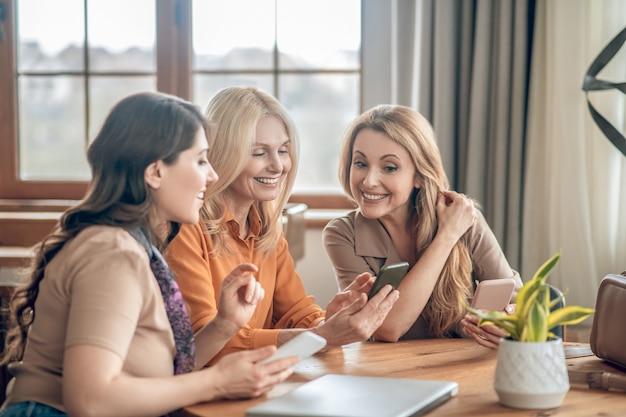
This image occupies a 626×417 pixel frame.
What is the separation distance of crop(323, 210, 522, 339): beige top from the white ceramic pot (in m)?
0.89

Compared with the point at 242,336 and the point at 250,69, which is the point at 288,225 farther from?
the point at 242,336

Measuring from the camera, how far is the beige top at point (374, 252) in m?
2.25

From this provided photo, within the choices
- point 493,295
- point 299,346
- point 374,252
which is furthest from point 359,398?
point 374,252

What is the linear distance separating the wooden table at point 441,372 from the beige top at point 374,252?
13.7 inches

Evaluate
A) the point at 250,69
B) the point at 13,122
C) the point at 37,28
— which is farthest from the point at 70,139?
the point at 250,69

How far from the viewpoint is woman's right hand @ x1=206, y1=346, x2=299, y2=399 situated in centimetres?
138

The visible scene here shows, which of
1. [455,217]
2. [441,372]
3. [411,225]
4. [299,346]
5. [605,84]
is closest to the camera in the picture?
[299,346]

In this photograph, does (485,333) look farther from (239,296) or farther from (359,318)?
(239,296)

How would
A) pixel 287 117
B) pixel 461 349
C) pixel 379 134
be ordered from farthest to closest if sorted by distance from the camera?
pixel 379 134 → pixel 287 117 → pixel 461 349

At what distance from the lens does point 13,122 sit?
4.29 metres

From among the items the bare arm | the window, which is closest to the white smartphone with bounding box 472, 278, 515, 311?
the bare arm

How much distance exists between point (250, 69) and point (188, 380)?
3.04 m

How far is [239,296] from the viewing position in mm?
1652

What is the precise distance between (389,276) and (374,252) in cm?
52
